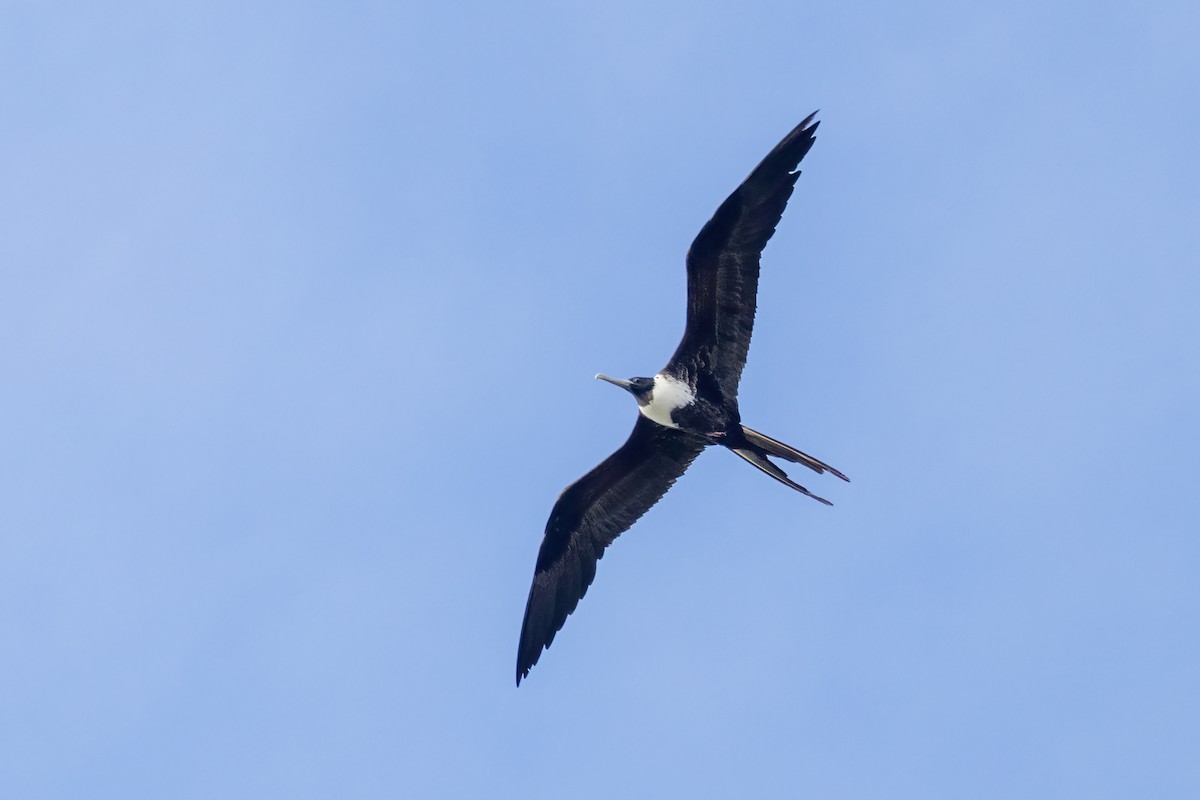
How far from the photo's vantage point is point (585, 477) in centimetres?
1748

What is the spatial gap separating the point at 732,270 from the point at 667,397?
1.60m

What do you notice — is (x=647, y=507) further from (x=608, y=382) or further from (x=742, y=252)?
(x=742, y=252)

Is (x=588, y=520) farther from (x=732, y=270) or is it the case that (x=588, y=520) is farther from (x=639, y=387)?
(x=732, y=270)

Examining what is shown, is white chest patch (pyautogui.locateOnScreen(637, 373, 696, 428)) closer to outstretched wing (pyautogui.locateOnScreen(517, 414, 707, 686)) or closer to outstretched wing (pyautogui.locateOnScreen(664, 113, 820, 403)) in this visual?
outstretched wing (pyautogui.locateOnScreen(664, 113, 820, 403))

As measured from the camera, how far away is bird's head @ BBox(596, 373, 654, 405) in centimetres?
1692

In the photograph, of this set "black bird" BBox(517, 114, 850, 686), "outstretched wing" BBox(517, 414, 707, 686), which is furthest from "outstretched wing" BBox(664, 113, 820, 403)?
"outstretched wing" BBox(517, 414, 707, 686)

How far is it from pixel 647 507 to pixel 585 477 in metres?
0.81

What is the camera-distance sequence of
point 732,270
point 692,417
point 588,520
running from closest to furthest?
point 732,270, point 692,417, point 588,520

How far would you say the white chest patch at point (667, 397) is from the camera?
54.7 feet

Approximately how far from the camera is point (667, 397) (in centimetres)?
1675

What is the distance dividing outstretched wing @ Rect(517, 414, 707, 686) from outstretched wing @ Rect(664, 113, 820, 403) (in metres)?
1.32

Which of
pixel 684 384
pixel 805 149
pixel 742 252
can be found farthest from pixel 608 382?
pixel 805 149

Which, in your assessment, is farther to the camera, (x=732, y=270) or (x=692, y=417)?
(x=692, y=417)

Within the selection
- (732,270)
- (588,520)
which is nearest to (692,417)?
(732,270)
